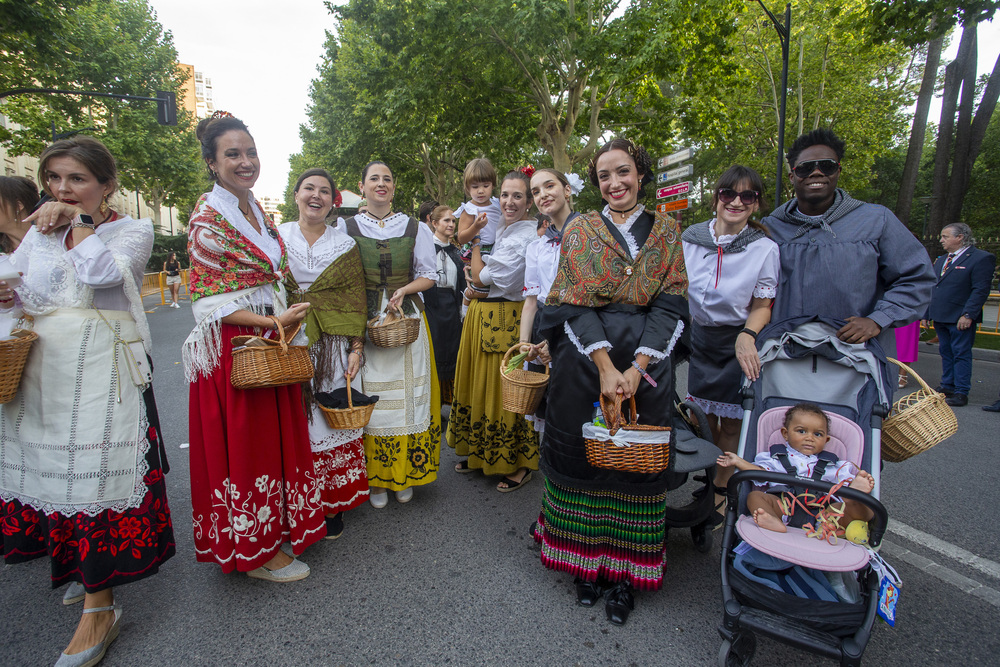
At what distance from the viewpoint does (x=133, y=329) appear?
2348 mm

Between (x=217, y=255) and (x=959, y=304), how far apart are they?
26.3ft

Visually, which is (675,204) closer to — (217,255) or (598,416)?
(598,416)

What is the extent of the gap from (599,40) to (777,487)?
38.0 feet

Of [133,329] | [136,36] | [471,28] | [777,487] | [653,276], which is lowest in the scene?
[777,487]

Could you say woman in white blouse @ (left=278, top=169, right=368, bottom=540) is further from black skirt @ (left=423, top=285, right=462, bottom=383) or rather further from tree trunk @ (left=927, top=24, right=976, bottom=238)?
tree trunk @ (left=927, top=24, right=976, bottom=238)

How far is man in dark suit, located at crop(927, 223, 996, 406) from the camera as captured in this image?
6.12 m

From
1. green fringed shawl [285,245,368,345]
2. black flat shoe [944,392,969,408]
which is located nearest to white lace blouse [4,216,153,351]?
green fringed shawl [285,245,368,345]

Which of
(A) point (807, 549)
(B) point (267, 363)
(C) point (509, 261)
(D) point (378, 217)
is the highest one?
(D) point (378, 217)

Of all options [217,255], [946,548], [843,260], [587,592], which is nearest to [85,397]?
[217,255]

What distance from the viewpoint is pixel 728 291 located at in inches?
112

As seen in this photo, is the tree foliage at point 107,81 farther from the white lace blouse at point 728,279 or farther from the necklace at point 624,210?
the white lace blouse at point 728,279

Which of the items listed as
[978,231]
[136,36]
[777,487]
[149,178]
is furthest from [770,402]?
[978,231]

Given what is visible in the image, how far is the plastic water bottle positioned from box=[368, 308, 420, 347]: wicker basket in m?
1.33

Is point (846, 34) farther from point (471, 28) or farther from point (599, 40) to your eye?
point (471, 28)
